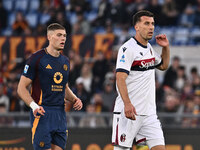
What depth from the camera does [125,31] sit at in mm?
15250

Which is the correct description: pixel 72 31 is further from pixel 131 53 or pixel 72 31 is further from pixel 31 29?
pixel 131 53

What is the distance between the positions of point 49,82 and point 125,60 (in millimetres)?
1099

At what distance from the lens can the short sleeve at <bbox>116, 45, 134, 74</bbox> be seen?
7.58 metres

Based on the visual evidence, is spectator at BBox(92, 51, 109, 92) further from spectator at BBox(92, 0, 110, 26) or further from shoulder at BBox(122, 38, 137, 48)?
shoulder at BBox(122, 38, 137, 48)

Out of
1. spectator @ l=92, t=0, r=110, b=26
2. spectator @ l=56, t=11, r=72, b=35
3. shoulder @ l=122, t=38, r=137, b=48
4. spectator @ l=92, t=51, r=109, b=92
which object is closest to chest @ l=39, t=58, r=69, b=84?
shoulder @ l=122, t=38, r=137, b=48

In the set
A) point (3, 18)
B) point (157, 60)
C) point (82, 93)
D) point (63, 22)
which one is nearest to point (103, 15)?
point (63, 22)

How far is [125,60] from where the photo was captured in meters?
7.60

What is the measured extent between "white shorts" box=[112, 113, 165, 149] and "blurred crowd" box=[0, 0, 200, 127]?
12.4 ft

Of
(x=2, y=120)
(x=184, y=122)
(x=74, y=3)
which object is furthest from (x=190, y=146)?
(x=74, y=3)

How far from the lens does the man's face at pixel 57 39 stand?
782 cm

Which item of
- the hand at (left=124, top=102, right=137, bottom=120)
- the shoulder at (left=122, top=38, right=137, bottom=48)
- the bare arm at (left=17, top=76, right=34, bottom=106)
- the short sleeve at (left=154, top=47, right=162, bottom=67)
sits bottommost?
the hand at (left=124, top=102, right=137, bottom=120)

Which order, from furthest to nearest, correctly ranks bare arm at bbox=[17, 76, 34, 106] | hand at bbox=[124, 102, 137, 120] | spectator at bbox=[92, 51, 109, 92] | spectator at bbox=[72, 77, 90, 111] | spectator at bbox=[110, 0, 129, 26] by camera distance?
spectator at bbox=[110, 0, 129, 26], spectator at bbox=[92, 51, 109, 92], spectator at bbox=[72, 77, 90, 111], bare arm at bbox=[17, 76, 34, 106], hand at bbox=[124, 102, 137, 120]

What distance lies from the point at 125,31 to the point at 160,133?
7739 millimetres

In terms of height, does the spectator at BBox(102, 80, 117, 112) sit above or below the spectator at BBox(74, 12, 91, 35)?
below
